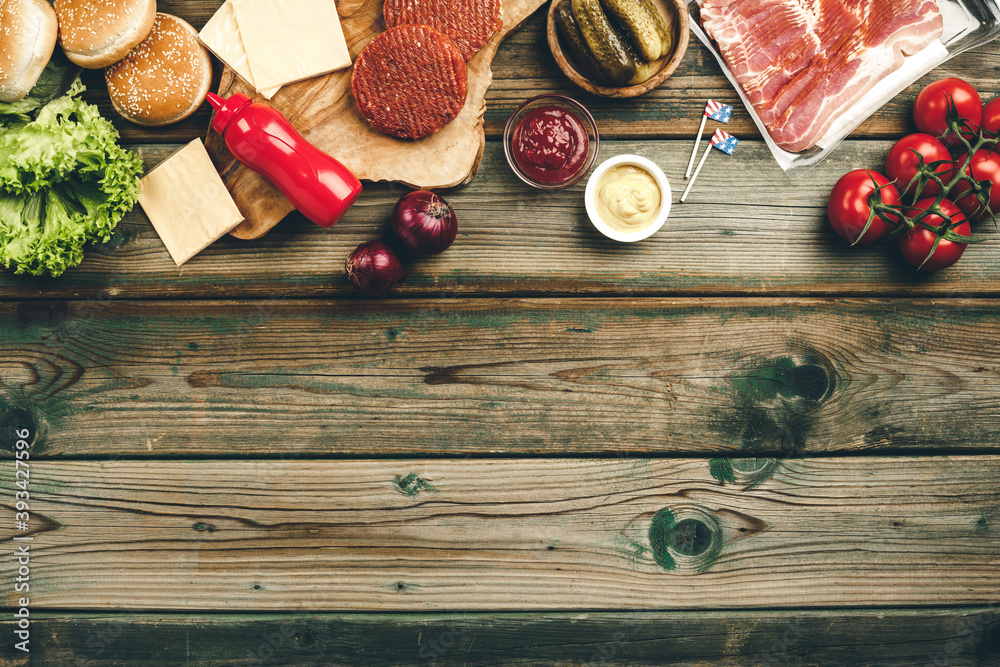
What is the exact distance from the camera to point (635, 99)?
150cm

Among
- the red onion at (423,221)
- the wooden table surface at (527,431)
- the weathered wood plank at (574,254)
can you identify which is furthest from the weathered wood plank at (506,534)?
the red onion at (423,221)

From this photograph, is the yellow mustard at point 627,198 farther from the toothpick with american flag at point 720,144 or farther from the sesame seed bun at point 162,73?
the sesame seed bun at point 162,73

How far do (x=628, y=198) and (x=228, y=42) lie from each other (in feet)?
3.57

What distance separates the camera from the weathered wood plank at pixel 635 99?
1482mm

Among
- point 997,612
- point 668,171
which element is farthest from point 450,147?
point 997,612

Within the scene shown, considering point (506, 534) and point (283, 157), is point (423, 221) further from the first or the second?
point (506, 534)

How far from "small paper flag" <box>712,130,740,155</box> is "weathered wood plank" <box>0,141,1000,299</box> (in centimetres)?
3

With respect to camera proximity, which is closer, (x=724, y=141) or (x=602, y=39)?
(x=602, y=39)

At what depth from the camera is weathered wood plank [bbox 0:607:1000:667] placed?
152cm

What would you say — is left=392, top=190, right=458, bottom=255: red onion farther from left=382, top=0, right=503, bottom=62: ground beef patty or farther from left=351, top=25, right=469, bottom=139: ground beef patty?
left=382, top=0, right=503, bottom=62: ground beef patty

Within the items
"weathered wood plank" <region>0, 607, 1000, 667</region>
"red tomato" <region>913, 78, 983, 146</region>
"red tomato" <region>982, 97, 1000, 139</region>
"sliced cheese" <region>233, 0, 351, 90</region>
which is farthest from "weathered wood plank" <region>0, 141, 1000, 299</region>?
"weathered wood plank" <region>0, 607, 1000, 667</region>

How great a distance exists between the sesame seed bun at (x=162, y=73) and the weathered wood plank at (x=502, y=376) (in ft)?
1.66

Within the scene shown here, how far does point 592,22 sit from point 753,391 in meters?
1.04

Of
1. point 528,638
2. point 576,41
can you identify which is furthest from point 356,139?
point 528,638
